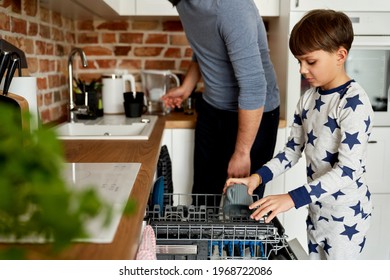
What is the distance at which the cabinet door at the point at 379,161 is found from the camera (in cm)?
234

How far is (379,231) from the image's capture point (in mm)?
2445

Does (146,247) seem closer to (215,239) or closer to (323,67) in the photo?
(215,239)

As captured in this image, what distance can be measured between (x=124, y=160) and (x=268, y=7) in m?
1.46

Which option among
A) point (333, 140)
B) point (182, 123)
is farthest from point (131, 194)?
point (182, 123)

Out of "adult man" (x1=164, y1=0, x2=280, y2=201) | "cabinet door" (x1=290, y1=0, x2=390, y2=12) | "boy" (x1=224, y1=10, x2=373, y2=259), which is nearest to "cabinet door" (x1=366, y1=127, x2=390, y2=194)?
"cabinet door" (x1=290, y1=0, x2=390, y2=12)

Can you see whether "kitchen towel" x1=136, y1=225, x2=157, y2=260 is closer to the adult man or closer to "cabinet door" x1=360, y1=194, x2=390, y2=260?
the adult man

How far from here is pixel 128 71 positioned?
282 centimetres

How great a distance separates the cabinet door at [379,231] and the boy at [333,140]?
1.10m

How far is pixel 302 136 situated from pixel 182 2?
0.62 meters

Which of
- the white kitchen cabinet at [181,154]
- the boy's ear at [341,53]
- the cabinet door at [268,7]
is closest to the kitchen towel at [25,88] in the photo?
the boy's ear at [341,53]

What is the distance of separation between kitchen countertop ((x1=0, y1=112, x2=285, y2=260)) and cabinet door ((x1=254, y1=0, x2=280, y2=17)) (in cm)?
59

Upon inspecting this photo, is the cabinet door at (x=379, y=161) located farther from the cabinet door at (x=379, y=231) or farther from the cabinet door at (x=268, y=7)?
the cabinet door at (x=268, y=7)
